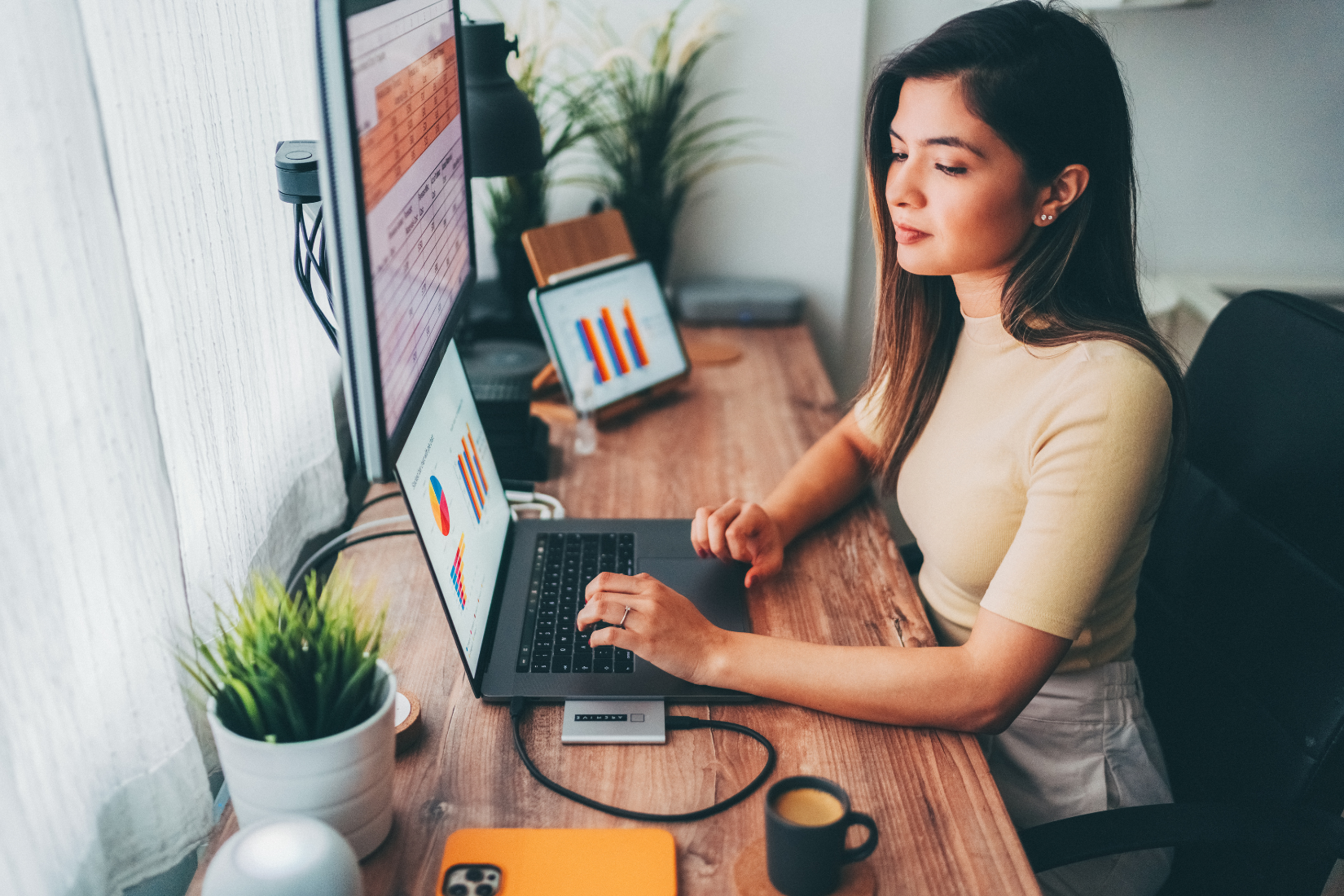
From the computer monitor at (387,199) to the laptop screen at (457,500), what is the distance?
0.19ft

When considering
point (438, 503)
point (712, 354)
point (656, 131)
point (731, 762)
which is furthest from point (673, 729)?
point (656, 131)

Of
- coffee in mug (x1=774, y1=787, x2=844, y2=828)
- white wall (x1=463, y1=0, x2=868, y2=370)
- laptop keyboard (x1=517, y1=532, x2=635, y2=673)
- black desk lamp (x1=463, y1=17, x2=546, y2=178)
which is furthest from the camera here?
white wall (x1=463, y1=0, x2=868, y2=370)

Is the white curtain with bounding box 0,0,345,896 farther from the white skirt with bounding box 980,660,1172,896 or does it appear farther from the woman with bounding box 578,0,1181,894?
the white skirt with bounding box 980,660,1172,896

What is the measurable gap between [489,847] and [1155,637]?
88 cm

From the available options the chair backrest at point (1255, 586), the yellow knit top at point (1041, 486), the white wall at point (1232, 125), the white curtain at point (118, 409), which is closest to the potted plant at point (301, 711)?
the white curtain at point (118, 409)

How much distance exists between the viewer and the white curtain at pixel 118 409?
2.01 ft

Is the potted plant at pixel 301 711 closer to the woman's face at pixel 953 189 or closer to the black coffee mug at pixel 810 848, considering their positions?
the black coffee mug at pixel 810 848

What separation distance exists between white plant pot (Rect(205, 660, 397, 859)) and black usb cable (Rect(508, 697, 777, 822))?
0.16m

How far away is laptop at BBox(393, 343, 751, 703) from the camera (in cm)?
90

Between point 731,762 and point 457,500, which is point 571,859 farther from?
point 457,500

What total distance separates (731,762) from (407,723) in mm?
291

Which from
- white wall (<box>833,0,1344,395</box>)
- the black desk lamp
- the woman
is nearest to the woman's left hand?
the woman

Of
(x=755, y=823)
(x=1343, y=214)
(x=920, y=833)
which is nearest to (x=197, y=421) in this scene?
(x=755, y=823)

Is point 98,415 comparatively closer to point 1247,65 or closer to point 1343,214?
point 1247,65
